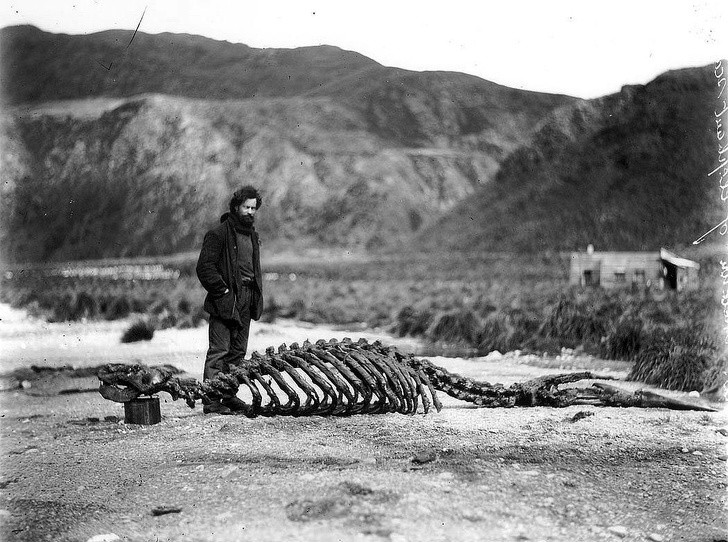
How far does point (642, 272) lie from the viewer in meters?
13.7

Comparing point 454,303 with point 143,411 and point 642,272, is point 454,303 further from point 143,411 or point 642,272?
point 143,411

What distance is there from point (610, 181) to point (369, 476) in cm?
2445

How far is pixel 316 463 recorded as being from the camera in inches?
178

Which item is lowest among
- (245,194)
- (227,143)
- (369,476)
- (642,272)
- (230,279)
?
(369,476)

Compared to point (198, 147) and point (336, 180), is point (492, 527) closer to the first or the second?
point (198, 147)

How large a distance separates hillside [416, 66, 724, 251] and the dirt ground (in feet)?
57.8

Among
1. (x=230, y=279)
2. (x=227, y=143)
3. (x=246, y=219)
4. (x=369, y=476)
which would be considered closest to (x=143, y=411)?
(x=230, y=279)

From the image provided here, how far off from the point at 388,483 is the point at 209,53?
17710mm

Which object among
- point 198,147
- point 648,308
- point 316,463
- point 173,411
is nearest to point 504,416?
point 316,463

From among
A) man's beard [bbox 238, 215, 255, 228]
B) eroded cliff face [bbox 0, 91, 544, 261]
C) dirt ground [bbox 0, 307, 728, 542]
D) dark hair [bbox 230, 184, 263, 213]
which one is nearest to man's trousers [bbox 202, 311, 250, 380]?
dirt ground [bbox 0, 307, 728, 542]

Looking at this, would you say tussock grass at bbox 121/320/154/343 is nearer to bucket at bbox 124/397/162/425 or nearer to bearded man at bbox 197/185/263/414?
bearded man at bbox 197/185/263/414

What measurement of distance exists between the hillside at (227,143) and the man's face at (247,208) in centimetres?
910

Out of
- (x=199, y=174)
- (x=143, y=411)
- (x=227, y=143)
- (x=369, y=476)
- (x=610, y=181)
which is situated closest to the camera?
(x=369, y=476)

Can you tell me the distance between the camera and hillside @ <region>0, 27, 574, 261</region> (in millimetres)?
19672
